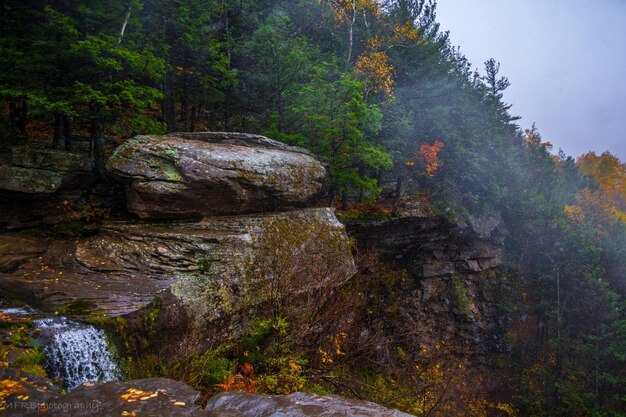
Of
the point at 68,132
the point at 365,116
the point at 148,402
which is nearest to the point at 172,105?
the point at 68,132

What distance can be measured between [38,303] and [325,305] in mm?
7348

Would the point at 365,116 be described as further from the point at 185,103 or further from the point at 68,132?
the point at 68,132

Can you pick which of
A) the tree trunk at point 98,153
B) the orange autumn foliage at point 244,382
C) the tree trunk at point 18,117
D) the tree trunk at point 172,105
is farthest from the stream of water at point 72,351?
the tree trunk at point 172,105

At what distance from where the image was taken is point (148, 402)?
172 inches

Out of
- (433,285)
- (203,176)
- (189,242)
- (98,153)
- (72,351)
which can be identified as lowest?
(433,285)

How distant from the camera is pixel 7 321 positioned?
622cm

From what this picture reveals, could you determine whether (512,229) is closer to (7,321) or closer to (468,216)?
(468,216)

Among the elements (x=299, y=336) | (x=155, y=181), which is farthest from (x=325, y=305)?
(x=155, y=181)

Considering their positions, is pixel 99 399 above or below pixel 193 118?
below

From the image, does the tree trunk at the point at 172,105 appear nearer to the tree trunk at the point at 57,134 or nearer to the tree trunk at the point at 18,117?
the tree trunk at the point at 57,134

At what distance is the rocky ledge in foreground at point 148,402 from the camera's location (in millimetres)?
4098

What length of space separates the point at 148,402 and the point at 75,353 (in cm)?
305

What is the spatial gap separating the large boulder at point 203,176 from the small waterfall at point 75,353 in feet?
13.7

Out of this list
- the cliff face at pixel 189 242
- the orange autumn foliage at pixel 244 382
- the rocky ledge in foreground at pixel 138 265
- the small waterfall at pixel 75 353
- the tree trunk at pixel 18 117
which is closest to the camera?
the small waterfall at pixel 75 353
